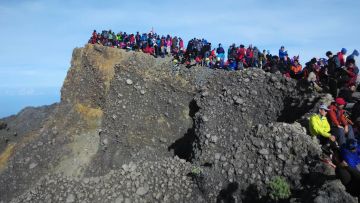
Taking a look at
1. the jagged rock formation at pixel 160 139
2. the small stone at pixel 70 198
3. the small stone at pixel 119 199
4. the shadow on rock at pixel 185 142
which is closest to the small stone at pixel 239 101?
the jagged rock formation at pixel 160 139

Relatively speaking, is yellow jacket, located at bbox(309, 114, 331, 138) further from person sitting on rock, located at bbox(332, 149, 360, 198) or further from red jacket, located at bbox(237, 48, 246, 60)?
red jacket, located at bbox(237, 48, 246, 60)

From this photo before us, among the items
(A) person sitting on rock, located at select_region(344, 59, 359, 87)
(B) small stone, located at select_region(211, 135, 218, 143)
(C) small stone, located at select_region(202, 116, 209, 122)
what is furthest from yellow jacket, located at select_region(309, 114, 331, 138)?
(C) small stone, located at select_region(202, 116, 209, 122)

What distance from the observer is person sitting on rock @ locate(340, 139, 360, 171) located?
11445mm

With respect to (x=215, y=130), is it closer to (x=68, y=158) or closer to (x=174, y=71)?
(x=174, y=71)

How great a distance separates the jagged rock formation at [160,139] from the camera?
16.0m

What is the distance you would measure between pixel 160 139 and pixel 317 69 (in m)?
10.8

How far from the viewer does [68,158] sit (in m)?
Result: 22.7

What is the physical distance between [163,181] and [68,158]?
7.51 m

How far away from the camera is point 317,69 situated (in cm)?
2241

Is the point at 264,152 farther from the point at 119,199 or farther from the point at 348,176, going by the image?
the point at 119,199

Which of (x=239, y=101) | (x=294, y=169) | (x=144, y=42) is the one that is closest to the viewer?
(x=294, y=169)

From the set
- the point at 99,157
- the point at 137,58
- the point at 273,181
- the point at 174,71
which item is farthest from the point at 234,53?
the point at 273,181

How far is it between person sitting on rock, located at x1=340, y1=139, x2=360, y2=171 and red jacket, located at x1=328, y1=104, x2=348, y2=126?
2656 mm

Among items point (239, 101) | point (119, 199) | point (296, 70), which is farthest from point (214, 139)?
point (296, 70)
